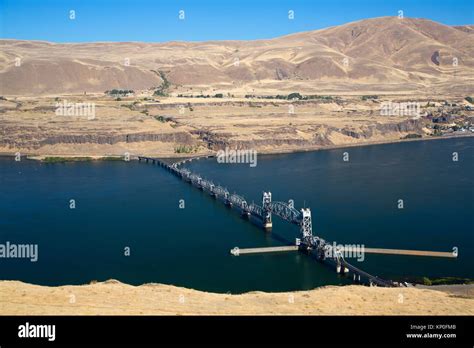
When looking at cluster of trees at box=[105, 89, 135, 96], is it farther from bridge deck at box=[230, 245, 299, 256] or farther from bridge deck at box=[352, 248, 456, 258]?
bridge deck at box=[352, 248, 456, 258]

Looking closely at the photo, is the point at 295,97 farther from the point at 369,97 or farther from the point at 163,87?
the point at 163,87

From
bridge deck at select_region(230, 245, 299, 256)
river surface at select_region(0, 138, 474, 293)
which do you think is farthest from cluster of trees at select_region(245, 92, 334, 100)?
bridge deck at select_region(230, 245, 299, 256)

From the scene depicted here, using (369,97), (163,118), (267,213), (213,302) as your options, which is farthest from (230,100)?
(213,302)

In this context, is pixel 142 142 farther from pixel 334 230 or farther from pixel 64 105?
pixel 334 230

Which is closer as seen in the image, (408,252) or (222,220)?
(408,252)

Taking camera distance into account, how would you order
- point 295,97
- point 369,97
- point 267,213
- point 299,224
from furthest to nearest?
point 295,97
point 369,97
point 267,213
point 299,224
